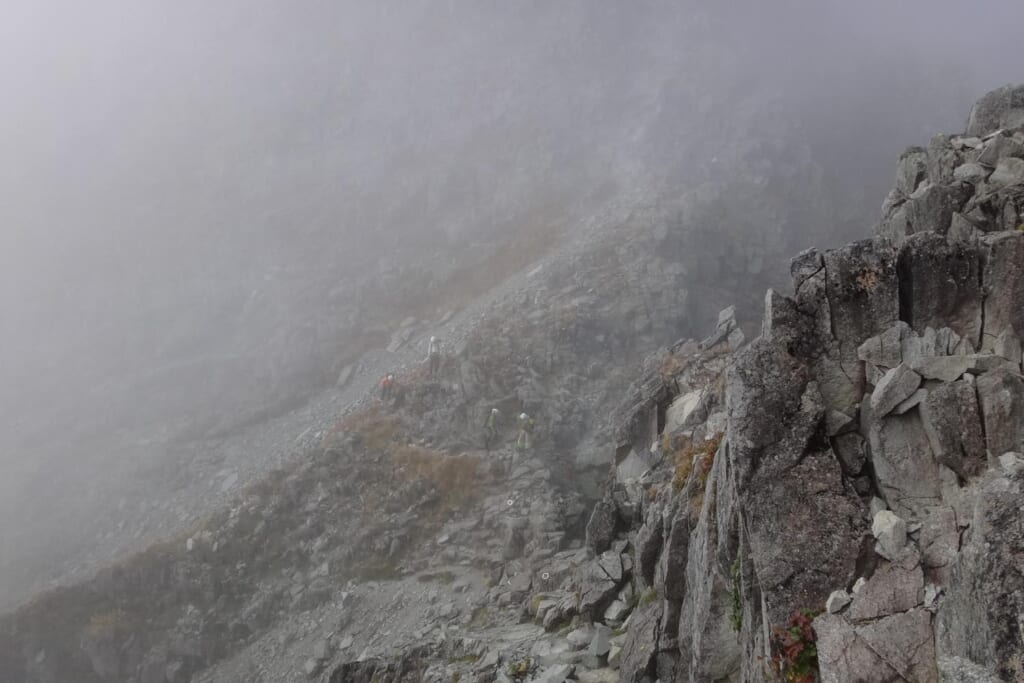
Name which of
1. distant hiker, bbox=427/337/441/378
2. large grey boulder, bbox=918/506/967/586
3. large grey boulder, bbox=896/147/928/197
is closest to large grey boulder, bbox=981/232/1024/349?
large grey boulder, bbox=918/506/967/586

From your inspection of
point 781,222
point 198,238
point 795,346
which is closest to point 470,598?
point 795,346

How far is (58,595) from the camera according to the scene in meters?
35.2

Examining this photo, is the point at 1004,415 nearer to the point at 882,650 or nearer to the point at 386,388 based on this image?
the point at 882,650

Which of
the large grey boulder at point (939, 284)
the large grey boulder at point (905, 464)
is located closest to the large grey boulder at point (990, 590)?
the large grey boulder at point (905, 464)

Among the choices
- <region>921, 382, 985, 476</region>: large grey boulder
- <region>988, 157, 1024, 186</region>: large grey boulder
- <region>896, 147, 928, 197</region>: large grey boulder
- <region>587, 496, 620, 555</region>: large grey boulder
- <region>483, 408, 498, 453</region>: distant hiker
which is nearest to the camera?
<region>921, 382, 985, 476</region>: large grey boulder

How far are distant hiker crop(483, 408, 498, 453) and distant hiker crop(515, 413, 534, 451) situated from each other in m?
1.31

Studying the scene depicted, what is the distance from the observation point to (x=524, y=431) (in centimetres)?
3569

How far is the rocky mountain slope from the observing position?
10031 mm

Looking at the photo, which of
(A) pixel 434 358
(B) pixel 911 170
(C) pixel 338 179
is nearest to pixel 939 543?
(B) pixel 911 170

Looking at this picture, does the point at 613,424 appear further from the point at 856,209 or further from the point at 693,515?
the point at 856,209

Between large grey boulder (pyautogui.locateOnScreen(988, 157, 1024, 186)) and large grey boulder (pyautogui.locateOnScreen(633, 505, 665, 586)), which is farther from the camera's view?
large grey boulder (pyautogui.locateOnScreen(633, 505, 665, 586))

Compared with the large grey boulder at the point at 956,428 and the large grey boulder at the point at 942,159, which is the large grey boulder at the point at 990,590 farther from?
the large grey boulder at the point at 942,159

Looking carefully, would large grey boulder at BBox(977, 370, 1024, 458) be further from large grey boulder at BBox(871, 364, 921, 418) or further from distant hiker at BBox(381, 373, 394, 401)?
distant hiker at BBox(381, 373, 394, 401)

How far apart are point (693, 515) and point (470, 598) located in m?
13.5
